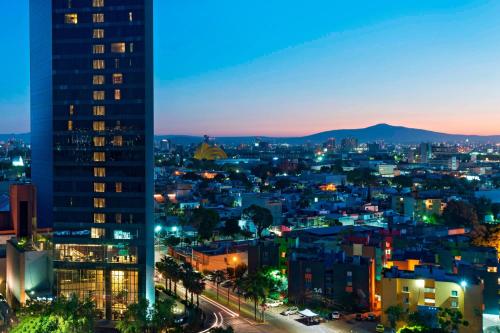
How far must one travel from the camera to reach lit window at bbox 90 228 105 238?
23.5 meters

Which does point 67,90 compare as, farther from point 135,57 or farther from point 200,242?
point 200,242

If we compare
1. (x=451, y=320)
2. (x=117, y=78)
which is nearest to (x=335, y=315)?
(x=451, y=320)

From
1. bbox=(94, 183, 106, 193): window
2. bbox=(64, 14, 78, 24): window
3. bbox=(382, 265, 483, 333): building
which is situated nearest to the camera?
bbox=(382, 265, 483, 333): building

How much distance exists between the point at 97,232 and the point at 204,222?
56.5ft

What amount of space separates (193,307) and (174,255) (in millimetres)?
11374

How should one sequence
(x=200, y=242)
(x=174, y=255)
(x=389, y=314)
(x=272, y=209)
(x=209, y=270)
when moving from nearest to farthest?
(x=389, y=314)
(x=209, y=270)
(x=174, y=255)
(x=200, y=242)
(x=272, y=209)

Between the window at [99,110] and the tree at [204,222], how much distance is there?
17.4 m

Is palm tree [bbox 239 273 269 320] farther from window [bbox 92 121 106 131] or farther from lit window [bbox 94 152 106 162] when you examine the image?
window [bbox 92 121 106 131]

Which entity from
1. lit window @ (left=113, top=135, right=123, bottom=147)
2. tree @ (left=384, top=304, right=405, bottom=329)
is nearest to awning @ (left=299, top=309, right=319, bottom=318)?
tree @ (left=384, top=304, right=405, bottom=329)

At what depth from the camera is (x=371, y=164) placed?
12575 centimetres

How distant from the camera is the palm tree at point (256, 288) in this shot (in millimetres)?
22547

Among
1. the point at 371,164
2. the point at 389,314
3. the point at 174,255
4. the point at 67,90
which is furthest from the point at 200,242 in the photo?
the point at 371,164

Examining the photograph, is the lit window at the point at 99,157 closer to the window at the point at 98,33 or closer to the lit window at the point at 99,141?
the lit window at the point at 99,141

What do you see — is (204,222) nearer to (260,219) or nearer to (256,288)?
(260,219)
